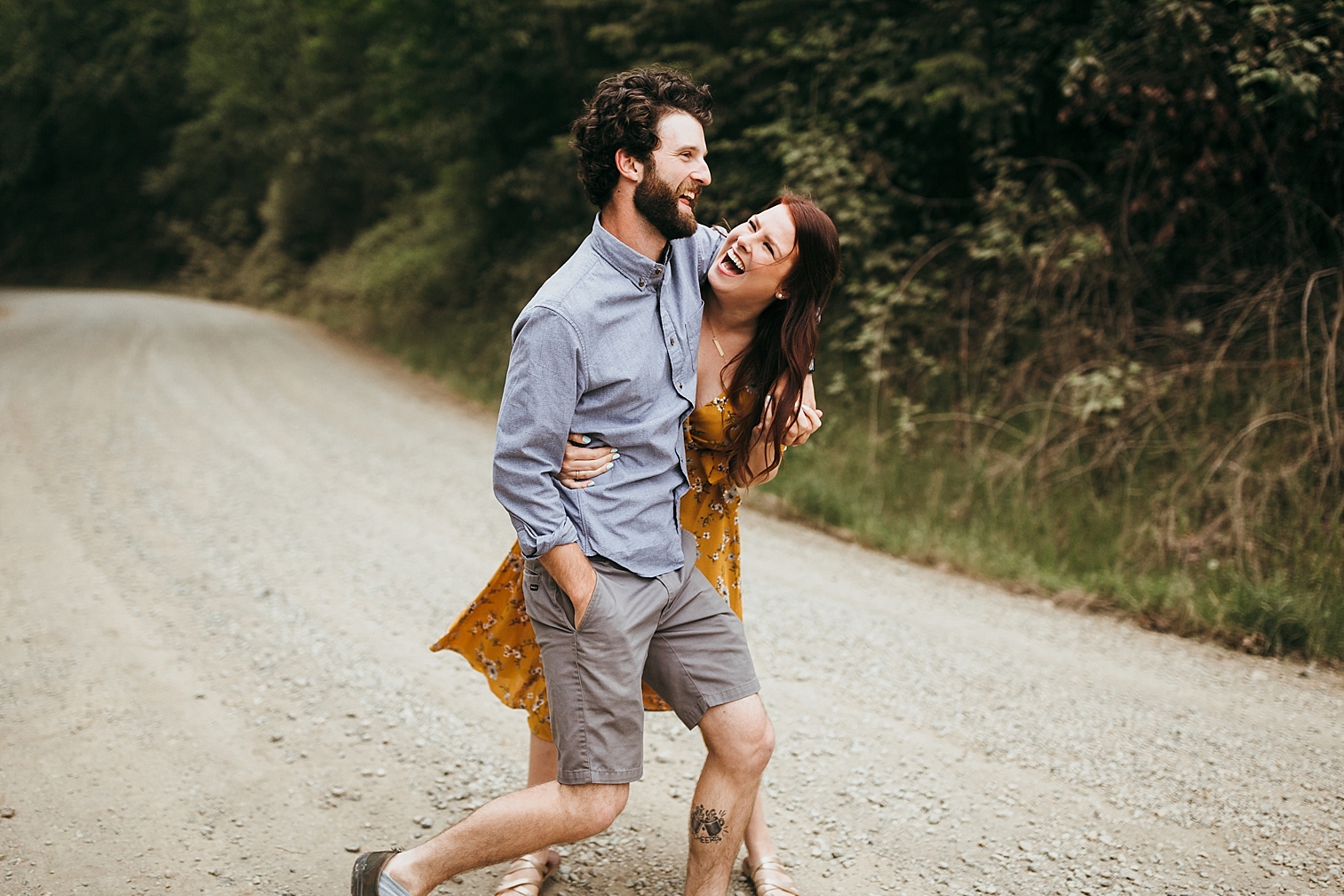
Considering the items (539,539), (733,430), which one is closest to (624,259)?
(733,430)

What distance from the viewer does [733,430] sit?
2.54m

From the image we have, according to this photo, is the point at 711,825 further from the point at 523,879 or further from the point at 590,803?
the point at 523,879

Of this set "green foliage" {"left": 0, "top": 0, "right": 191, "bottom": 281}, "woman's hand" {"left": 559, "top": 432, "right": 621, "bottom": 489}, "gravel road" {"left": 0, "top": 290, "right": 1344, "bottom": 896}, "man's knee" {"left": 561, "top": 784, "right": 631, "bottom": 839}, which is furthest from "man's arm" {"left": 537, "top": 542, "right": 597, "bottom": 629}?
"green foliage" {"left": 0, "top": 0, "right": 191, "bottom": 281}

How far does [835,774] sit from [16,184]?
132ft

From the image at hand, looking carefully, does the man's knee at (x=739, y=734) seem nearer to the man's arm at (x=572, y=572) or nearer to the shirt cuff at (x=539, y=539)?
the man's arm at (x=572, y=572)

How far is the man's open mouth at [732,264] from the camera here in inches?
93.4

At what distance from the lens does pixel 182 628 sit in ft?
15.2

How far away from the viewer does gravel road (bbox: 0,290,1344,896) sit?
2.93 metres

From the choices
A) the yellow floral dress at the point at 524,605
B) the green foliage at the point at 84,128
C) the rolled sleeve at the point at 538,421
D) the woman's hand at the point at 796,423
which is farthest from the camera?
the green foliage at the point at 84,128

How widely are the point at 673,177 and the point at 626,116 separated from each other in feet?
0.56

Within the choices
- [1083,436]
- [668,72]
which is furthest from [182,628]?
[1083,436]

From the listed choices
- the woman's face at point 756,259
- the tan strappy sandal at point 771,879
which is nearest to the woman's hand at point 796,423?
the woman's face at point 756,259

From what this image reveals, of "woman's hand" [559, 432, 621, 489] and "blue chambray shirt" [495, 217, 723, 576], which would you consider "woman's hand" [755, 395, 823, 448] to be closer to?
"blue chambray shirt" [495, 217, 723, 576]

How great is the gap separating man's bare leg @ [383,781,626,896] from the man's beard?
132 cm
